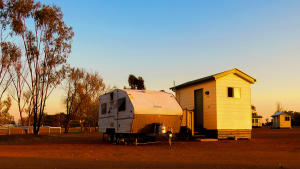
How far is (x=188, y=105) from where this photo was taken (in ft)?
77.3

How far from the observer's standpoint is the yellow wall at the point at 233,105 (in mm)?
20375

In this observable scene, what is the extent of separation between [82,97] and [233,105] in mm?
27750

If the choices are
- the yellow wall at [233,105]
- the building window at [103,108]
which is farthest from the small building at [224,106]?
the building window at [103,108]

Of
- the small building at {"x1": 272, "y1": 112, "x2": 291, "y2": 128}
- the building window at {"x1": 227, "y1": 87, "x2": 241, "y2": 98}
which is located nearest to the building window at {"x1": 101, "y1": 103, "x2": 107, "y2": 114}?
the building window at {"x1": 227, "y1": 87, "x2": 241, "y2": 98}

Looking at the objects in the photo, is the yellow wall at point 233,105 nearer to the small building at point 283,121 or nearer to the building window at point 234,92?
the building window at point 234,92

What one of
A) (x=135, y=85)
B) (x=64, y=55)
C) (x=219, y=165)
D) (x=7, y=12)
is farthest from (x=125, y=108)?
(x=135, y=85)

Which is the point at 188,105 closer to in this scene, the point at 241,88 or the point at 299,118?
the point at 241,88

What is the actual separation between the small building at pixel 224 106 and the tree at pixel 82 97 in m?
25.4

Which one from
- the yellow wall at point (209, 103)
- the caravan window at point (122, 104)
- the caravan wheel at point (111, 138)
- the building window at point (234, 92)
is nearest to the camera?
the caravan window at point (122, 104)

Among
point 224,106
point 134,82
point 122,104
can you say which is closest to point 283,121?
point 134,82

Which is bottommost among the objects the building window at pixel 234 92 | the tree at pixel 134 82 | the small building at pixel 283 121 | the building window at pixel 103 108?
the small building at pixel 283 121

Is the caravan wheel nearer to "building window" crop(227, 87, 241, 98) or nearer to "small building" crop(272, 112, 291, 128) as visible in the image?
"building window" crop(227, 87, 241, 98)

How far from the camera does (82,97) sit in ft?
144

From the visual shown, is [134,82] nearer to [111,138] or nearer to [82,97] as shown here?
[82,97]
